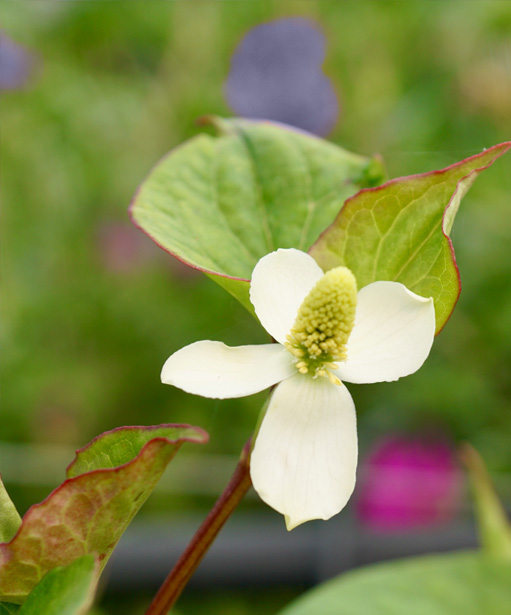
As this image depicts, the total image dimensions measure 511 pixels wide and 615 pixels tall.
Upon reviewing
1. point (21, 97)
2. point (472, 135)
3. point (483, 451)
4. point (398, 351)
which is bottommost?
point (483, 451)

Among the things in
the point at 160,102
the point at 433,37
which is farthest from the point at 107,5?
the point at 433,37

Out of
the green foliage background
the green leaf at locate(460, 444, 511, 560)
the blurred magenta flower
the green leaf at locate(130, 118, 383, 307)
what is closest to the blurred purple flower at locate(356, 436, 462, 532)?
the green foliage background

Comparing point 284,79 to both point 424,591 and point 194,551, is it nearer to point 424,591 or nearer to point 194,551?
point 424,591

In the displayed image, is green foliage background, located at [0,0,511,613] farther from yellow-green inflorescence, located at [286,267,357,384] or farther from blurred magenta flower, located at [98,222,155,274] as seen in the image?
yellow-green inflorescence, located at [286,267,357,384]

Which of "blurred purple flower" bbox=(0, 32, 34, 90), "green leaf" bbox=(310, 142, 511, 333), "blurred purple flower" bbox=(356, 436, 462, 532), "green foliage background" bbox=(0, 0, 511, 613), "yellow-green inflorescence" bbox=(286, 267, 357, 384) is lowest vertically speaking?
"blurred purple flower" bbox=(356, 436, 462, 532)

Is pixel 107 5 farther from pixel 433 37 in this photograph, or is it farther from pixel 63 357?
pixel 63 357

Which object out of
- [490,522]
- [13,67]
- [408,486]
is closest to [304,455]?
[490,522]

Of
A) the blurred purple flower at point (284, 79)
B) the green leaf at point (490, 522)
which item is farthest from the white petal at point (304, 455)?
the blurred purple flower at point (284, 79)
